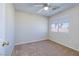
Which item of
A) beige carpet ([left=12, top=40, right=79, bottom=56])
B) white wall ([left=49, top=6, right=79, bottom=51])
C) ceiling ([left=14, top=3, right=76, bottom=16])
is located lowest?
beige carpet ([left=12, top=40, right=79, bottom=56])

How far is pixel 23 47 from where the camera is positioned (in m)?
1.24

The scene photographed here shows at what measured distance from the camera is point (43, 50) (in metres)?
1.26

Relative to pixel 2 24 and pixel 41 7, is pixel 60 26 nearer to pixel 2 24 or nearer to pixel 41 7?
pixel 41 7

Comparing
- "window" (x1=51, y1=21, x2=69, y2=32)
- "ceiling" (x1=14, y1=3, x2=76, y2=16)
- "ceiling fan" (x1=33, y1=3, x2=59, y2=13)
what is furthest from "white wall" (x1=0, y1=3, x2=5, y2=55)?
"window" (x1=51, y1=21, x2=69, y2=32)

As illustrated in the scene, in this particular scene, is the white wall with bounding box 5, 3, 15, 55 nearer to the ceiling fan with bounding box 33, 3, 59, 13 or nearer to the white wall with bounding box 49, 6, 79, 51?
the ceiling fan with bounding box 33, 3, 59, 13

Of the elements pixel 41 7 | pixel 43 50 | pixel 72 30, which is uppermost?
pixel 41 7

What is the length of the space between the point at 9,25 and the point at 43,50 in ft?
1.85

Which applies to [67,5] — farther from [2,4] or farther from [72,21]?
[2,4]

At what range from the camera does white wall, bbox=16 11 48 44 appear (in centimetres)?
124

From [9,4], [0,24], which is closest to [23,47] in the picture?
[0,24]

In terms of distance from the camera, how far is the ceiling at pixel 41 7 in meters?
1.16

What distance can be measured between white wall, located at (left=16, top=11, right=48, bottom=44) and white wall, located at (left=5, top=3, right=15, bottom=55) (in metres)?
0.07

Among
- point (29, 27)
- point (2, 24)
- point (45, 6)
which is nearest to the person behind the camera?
point (2, 24)

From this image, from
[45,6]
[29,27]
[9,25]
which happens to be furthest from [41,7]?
[9,25]
